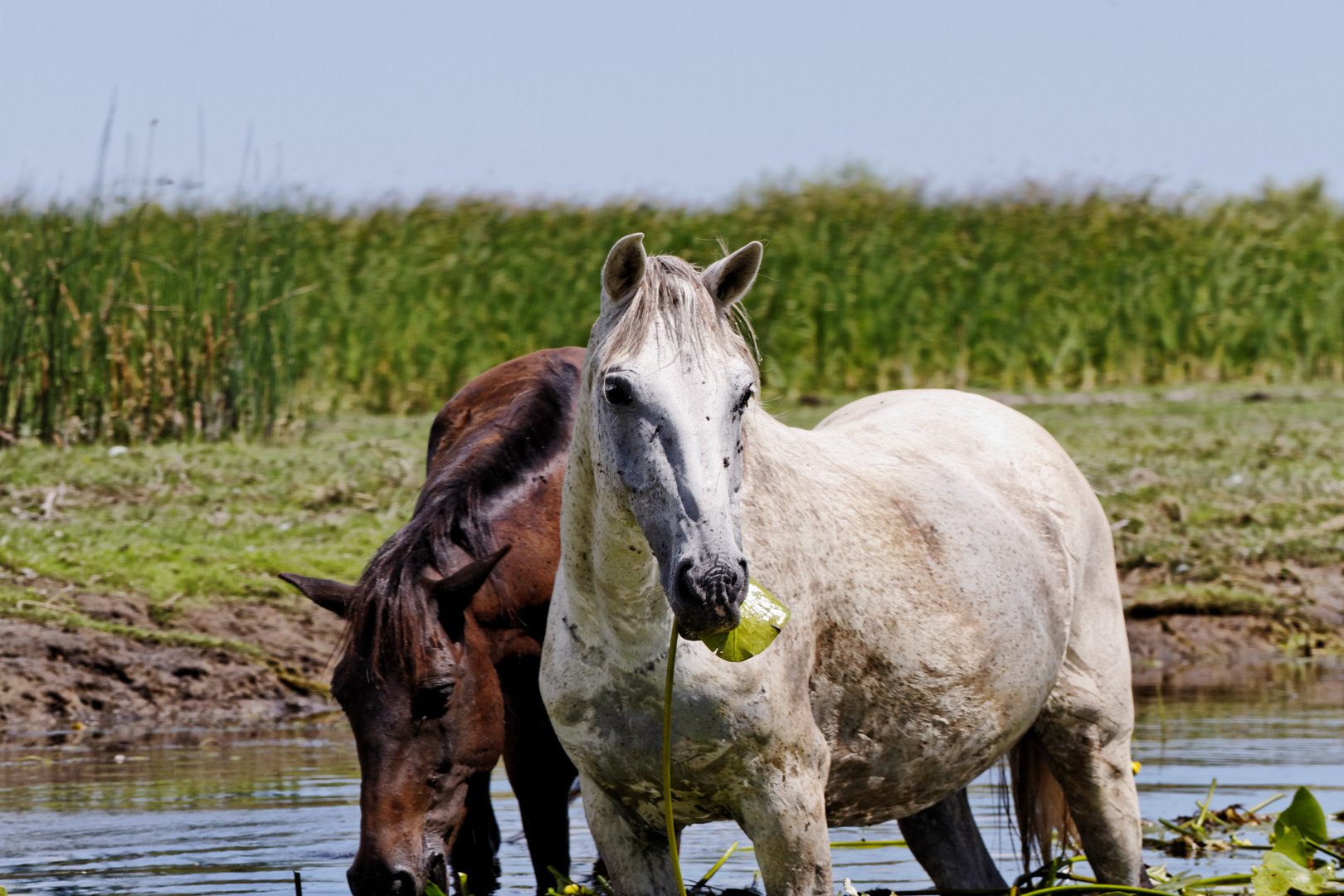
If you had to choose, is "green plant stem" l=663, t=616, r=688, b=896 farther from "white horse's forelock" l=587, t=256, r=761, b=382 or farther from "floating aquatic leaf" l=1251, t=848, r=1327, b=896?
"floating aquatic leaf" l=1251, t=848, r=1327, b=896

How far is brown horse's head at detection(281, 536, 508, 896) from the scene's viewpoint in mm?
3963

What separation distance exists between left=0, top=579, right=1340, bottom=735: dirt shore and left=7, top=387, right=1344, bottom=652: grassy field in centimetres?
13

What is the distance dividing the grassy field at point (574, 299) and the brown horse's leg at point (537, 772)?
646 centimetres

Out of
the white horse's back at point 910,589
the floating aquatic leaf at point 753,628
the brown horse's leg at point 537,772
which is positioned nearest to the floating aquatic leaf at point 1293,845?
the white horse's back at point 910,589

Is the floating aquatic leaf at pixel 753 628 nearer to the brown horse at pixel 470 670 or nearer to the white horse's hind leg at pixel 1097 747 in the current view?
the brown horse at pixel 470 670

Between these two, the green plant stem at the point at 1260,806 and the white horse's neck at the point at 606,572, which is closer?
the white horse's neck at the point at 606,572

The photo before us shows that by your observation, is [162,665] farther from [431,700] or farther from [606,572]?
[606,572]

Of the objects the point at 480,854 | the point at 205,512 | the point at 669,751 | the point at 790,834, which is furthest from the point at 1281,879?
the point at 205,512

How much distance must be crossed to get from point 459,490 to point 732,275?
1.71m

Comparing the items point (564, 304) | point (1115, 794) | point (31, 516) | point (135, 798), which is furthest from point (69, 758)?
point (564, 304)

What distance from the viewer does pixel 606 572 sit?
3098 millimetres

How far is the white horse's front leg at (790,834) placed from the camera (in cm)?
317

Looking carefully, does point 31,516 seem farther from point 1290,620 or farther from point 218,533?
point 1290,620

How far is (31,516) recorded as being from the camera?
8773 mm
